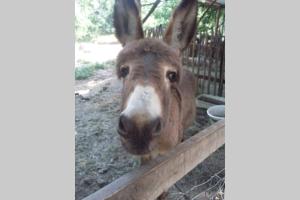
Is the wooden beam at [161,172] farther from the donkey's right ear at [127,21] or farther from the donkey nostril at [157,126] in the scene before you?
the donkey's right ear at [127,21]

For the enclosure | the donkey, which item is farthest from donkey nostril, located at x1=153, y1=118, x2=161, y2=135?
the enclosure

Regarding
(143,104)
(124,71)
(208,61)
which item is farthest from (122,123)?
(208,61)

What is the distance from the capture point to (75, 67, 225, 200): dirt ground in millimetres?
1731

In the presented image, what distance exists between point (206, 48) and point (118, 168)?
1853 mm

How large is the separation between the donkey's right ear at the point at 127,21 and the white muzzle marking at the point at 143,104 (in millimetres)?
474

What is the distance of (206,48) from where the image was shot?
3215mm

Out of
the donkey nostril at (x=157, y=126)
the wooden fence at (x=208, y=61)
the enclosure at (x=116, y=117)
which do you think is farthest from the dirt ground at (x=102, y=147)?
the donkey nostril at (x=157, y=126)

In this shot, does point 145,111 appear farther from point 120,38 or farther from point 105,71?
point 105,71

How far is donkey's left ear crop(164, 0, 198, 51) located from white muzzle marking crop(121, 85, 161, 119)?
1.69ft

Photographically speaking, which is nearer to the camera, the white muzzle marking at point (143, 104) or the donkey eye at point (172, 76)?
the white muzzle marking at point (143, 104)

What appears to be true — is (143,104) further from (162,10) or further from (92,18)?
(162,10)

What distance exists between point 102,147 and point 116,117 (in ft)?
1.53

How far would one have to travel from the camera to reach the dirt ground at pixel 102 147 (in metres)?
1.73

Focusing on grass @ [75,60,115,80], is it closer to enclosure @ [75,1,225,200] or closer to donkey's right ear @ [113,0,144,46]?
enclosure @ [75,1,225,200]
